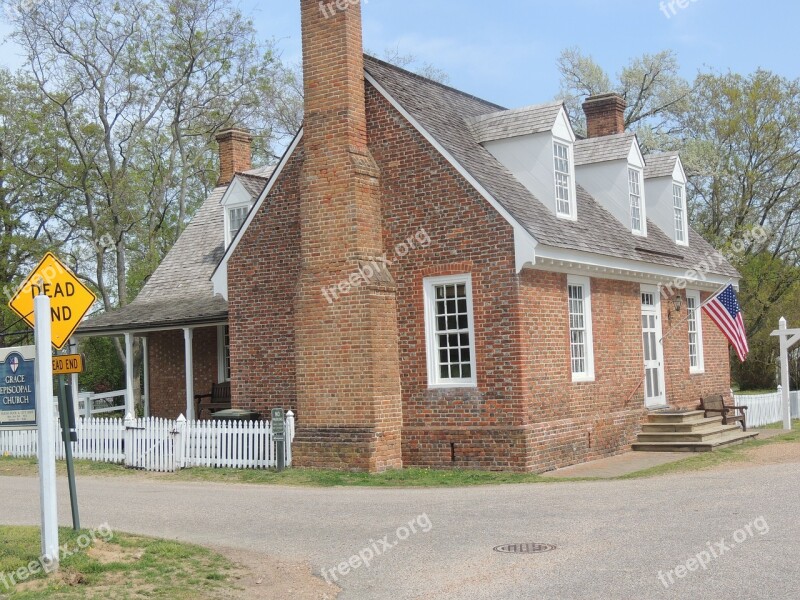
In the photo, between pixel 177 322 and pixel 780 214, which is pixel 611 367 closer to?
pixel 177 322

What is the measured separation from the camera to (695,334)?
2386 cm

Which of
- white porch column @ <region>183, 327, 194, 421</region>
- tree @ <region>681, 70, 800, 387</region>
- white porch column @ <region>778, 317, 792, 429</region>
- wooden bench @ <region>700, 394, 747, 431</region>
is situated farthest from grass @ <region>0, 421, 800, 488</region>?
tree @ <region>681, 70, 800, 387</region>

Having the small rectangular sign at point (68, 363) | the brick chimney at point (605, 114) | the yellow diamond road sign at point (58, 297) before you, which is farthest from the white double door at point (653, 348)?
the yellow diamond road sign at point (58, 297)

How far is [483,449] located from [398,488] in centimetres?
206

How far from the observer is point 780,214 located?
127 ft

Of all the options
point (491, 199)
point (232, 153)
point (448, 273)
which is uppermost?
point (232, 153)

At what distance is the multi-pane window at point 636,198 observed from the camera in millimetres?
21391

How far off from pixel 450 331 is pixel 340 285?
211cm

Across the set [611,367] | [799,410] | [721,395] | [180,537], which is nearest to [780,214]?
[799,410]

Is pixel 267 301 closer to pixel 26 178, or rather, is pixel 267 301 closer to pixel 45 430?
pixel 45 430

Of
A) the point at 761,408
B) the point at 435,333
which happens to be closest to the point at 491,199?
the point at 435,333

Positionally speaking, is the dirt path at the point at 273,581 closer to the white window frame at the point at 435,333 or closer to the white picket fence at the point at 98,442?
the white window frame at the point at 435,333

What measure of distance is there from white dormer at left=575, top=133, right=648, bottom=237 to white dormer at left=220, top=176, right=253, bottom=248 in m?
8.16

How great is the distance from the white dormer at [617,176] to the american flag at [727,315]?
7.39ft
